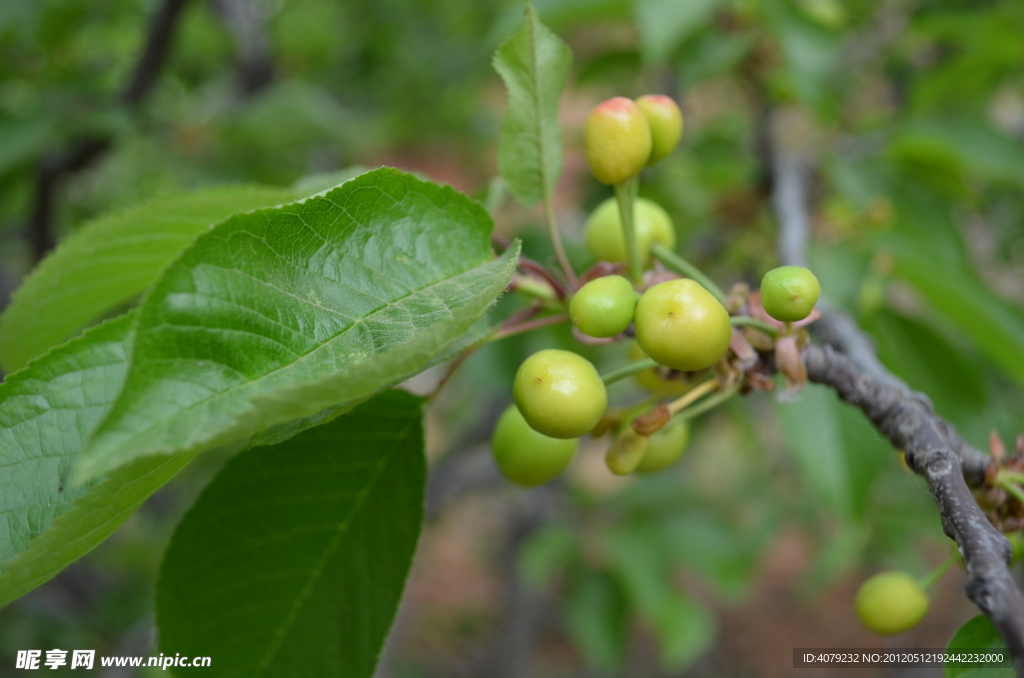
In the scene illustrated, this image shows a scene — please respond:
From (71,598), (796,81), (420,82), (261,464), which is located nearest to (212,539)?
(261,464)

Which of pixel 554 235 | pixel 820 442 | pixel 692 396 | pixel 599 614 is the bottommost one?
pixel 599 614

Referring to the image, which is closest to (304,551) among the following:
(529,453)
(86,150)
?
(529,453)

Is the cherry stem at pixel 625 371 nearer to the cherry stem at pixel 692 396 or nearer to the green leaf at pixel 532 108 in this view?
the cherry stem at pixel 692 396

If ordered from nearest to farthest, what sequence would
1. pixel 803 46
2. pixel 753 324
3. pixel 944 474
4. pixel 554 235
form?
pixel 944 474, pixel 753 324, pixel 554 235, pixel 803 46

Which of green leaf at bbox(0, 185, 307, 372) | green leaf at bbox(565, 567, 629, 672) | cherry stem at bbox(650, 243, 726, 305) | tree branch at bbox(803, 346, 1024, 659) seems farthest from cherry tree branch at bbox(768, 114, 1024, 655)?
green leaf at bbox(565, 567, 629, 672)

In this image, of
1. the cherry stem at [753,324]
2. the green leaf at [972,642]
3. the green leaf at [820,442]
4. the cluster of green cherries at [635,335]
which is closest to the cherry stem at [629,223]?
the cluster of green cherries at [635,335]

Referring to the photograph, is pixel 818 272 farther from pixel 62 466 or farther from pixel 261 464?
pixel 62 466

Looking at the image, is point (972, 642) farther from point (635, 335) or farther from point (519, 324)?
point (519, 324)
